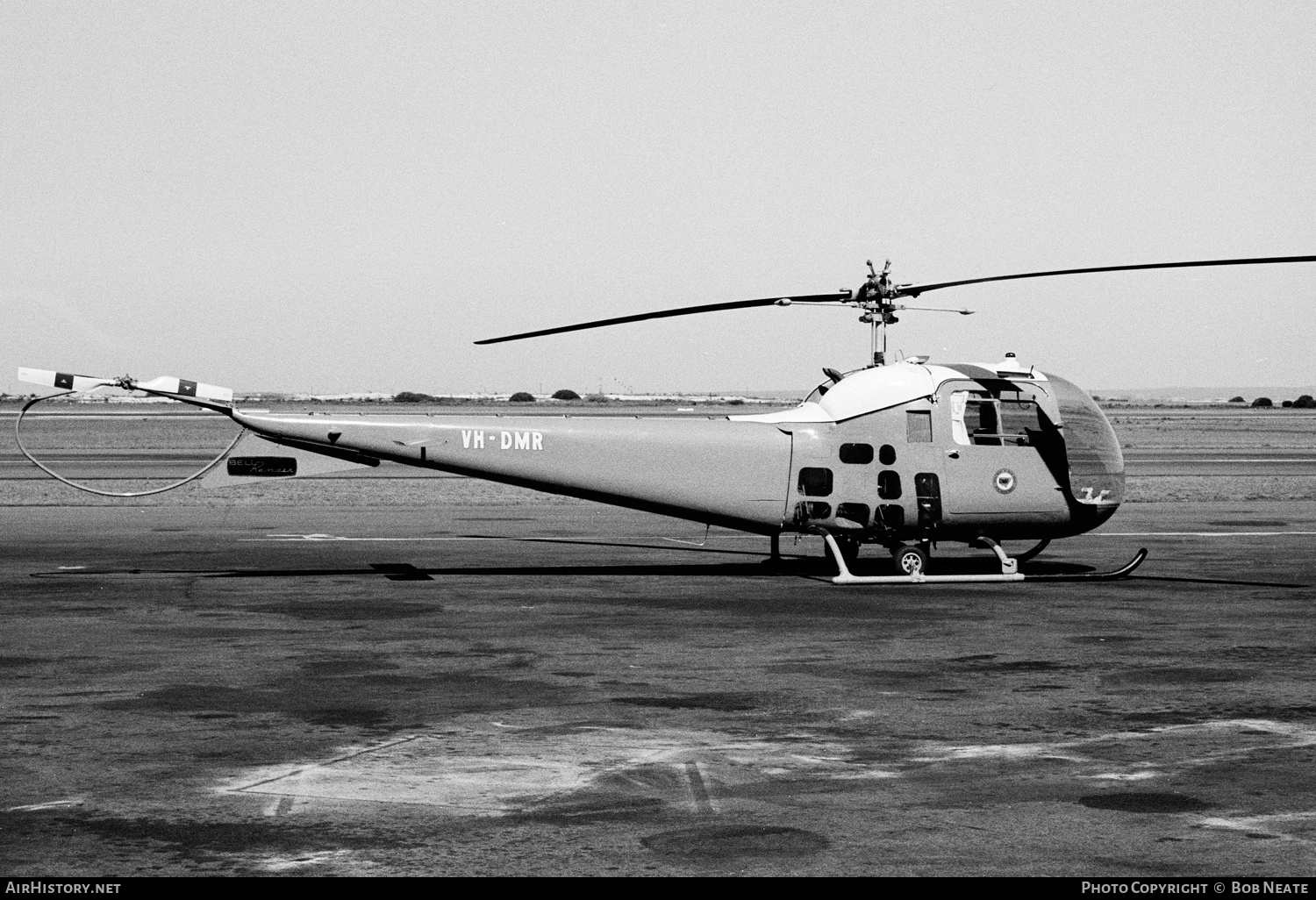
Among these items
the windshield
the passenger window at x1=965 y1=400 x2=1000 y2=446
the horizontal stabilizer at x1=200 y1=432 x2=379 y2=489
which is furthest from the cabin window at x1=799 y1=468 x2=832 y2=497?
the horizontal stabilizer at x1=200 y1=432 x2=379 y2=489

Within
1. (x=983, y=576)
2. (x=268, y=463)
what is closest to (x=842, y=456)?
(x=983, y=576)

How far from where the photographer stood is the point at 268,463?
67.9ft

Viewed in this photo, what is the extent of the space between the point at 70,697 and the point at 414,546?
43.6 ft

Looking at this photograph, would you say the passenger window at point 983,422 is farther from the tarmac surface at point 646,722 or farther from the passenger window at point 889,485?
the tarmac surface at point 646,722

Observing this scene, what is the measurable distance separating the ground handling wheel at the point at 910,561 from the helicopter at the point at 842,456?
3cm

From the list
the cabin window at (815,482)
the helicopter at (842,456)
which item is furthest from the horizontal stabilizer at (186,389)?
the cabin window at (815,482)

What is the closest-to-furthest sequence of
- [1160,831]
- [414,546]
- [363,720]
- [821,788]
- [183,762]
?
[1160,831] → [821,788] → [183,762] → [363,720] → [414,546]

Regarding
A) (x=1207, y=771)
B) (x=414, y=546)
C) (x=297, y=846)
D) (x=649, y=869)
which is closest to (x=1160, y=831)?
(x=1207, y=771)

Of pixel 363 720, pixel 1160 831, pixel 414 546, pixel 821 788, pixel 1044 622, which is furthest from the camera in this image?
pixel 414 546

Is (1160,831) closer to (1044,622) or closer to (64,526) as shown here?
(1044,622)

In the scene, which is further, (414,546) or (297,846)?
(414,546)

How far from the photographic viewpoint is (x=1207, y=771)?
32.6 ft

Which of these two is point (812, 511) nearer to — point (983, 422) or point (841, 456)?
point (841, 456)

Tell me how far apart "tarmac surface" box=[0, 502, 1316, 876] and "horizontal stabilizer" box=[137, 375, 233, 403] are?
266cm
